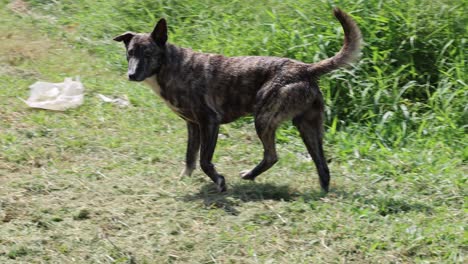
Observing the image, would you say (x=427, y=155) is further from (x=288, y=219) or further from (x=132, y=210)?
(x=132, y=210)

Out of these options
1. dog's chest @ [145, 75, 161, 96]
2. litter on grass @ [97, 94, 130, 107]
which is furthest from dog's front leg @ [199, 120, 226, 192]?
litter on grass @ [97, 94, 130, 107]

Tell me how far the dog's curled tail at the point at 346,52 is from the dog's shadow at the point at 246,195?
3.38 ft

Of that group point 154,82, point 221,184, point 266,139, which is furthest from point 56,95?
point 266,139

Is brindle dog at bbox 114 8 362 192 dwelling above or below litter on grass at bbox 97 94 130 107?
above

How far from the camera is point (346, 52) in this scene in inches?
276

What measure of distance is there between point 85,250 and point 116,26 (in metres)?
5.54

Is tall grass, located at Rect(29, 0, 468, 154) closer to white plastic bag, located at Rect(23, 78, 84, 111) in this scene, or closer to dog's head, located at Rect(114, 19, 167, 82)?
white plastic bag, located at Rect(23, 78, 84, 111)

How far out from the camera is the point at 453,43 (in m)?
9.06

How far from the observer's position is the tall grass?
8438 mm

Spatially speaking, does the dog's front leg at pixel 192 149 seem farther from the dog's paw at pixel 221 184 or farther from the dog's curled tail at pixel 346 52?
the dog's curled tail at pixel 346 52

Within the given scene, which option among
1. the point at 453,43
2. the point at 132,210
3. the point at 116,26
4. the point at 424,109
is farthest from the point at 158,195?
the point at 116,26

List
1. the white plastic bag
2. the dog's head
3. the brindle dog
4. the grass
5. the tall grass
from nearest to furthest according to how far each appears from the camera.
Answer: the grass, the brindle dog, the dog's head, the tall grass, the white plastic bag

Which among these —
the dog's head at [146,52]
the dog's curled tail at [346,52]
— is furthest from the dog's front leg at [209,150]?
the dog's curled tail at [346,52]

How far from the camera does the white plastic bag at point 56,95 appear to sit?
354 inches
